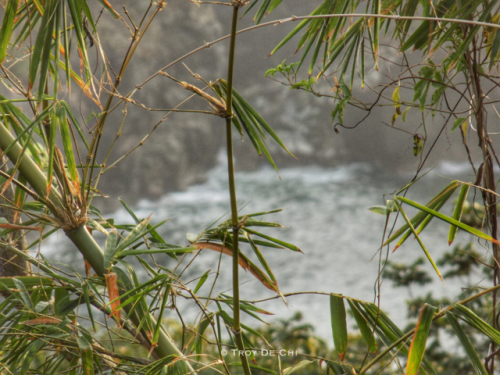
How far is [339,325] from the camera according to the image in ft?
1.67

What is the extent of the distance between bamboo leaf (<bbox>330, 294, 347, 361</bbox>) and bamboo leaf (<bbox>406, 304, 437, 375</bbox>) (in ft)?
0.33

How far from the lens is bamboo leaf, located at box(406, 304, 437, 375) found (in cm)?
41

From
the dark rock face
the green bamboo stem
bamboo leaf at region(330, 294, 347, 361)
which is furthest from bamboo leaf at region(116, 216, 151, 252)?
the dark rock face

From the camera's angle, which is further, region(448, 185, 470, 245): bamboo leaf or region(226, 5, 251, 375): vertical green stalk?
region(448, 185, 470, 245): bamboo leaf

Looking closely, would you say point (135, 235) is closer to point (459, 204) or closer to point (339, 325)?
point (339, 325)

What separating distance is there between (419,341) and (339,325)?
11cm

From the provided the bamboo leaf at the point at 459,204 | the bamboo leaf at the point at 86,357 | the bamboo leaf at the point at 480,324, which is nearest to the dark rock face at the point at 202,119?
the bamboo leaf at the point at 86,357

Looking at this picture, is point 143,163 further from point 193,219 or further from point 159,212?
point 193,219

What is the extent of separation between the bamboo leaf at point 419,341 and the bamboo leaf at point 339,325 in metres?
0.10

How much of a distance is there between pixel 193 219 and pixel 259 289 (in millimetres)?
1265

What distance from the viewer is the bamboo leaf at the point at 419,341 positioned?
0.41 meters

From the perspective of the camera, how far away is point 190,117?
17.2ft

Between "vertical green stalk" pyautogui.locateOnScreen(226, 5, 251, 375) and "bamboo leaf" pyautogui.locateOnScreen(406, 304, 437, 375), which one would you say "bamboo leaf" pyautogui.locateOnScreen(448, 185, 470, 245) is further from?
"vertical green stalk" pyautogui.locateOnScreen(226, 5, 251, 375)

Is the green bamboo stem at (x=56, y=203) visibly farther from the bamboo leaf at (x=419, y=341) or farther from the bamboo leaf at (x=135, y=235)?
the bamboo leaf at (x=419, y=341)
